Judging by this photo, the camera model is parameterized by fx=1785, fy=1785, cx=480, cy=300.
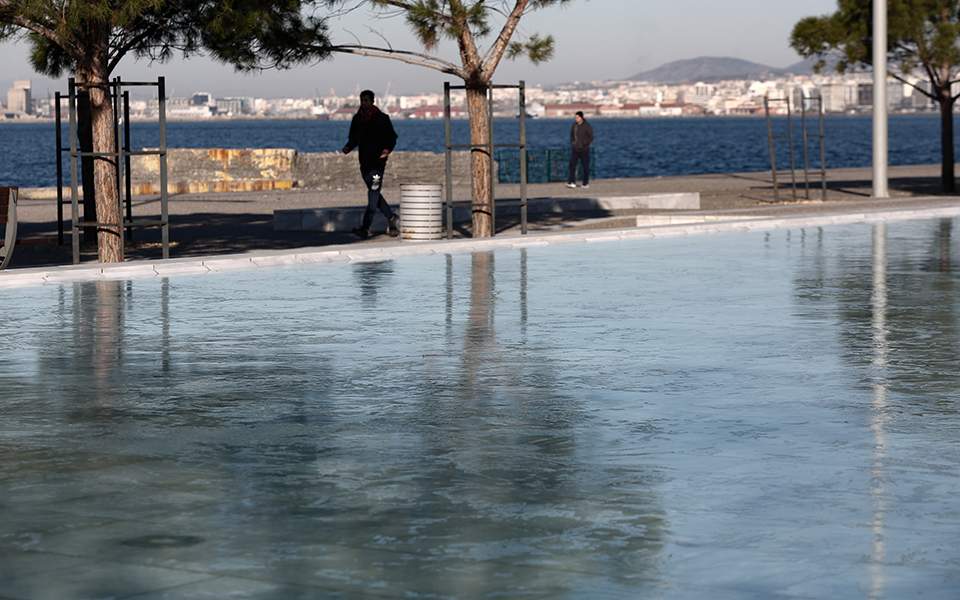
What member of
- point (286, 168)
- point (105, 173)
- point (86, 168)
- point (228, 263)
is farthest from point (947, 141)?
point (105, 173)

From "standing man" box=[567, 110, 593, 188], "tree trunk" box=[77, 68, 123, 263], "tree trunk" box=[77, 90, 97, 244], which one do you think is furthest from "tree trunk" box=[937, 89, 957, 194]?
"tree trunk" box=[77, 68, 123, 263]

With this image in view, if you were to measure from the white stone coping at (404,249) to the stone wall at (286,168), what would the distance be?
17.9 metres

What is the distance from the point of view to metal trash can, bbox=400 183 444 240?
23.8 m

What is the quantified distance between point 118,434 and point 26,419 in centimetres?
77

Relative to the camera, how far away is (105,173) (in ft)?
67.4

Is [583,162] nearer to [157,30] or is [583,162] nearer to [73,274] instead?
[157,30]

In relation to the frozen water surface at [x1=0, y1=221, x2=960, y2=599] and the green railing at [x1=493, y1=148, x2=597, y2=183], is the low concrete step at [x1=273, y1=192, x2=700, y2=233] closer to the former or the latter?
the frozen water surface at [x1=0, y1=221, x2=960, y2=599]

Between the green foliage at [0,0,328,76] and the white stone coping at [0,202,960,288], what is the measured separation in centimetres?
264

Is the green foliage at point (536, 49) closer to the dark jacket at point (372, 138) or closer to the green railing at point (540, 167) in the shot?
the dark jacket at point (372, 138)

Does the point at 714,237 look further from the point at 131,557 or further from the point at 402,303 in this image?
the point at 131,557

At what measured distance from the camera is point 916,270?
62.1 feet

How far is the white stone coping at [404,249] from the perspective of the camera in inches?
733

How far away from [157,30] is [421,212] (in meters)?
4.21

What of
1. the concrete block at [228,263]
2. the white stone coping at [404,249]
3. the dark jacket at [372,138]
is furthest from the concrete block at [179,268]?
the dark jacket at [372,138]
